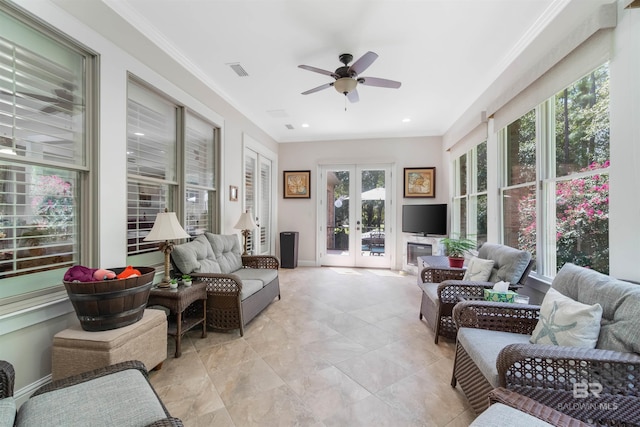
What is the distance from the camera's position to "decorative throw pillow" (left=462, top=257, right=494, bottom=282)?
2.53 metres

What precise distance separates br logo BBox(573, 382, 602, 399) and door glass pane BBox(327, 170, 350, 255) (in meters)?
4.76

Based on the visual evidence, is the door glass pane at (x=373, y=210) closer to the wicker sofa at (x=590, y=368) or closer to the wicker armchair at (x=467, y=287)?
the wicker armchair at (x=467, y=287)

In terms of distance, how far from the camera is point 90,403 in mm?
1051

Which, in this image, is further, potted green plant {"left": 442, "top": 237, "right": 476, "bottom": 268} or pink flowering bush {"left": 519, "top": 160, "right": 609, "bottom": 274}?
potted green plant {"left": 442, "top": 237, "right": 476, "bottom": 268}

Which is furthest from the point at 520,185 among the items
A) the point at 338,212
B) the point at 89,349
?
the point at 89,349

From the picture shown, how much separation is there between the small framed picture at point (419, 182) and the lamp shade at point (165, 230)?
4.46m

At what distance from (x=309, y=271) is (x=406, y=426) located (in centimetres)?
402

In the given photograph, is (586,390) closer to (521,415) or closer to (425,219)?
(521,415)

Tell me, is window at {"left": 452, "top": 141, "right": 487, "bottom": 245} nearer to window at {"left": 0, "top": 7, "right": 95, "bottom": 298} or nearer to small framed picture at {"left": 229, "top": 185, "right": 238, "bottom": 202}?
small framed picture at {"left": 229, "top": 185, "right": 238, "bottom": 202}

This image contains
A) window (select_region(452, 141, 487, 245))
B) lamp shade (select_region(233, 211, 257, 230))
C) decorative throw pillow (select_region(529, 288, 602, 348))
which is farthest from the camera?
lamp shade (select_region(233, 211, 257, 230))

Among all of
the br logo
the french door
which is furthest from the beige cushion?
the french door

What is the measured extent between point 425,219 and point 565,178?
9.62 feet

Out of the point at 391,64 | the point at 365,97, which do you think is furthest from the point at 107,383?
the point at 365,97

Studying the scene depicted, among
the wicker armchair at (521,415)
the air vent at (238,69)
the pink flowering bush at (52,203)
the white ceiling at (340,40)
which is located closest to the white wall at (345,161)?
the white ceiling at (340,40)
